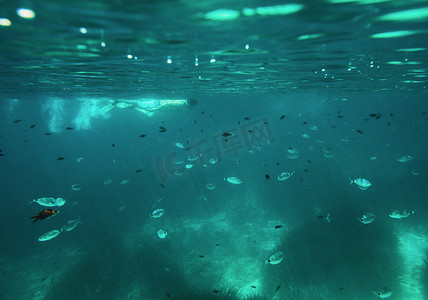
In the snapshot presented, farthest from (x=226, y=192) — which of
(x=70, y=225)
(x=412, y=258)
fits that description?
(x=70, y=225)

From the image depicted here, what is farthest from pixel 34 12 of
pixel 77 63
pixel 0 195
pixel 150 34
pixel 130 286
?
pixel 0 195

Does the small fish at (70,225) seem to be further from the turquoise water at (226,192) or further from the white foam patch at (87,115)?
the white foam patch at (87,115)

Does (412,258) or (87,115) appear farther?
(87,115)

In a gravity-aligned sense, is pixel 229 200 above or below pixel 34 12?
below

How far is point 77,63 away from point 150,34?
6845 mm

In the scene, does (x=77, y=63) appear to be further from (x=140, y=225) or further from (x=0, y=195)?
(x=0, y=195)

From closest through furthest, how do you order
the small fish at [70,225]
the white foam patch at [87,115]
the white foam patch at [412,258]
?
1. the small fish at [70,225]
2. the white foam patch at [412,258]
3. the white foam patch at [87,115]

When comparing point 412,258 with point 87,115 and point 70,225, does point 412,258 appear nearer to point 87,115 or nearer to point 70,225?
point 70,225

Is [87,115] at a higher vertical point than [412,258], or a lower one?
higher

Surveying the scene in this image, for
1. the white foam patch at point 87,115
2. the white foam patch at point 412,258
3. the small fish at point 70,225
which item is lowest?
the white foam patch at point 412,258

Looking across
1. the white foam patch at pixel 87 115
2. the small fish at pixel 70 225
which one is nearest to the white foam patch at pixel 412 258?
the small fish at pixel 70 225

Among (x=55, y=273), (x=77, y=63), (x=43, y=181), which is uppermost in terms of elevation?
(x=77, y=63)

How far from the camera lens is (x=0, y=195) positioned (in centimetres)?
4584

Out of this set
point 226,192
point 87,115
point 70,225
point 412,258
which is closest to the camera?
point 70,225
